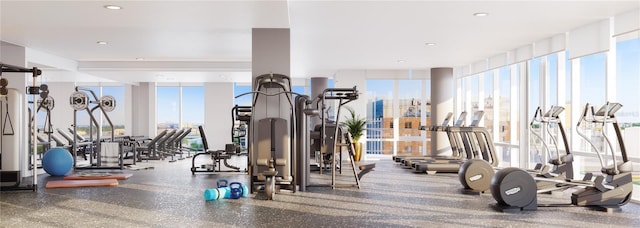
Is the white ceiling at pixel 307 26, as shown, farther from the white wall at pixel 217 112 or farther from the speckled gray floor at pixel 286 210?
the white wall at pixel 217 112

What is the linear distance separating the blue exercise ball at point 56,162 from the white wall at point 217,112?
9.21m

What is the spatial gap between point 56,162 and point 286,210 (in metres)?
5.29

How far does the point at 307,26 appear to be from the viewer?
7.63m

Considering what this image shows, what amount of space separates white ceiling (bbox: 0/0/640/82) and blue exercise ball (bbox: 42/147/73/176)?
1884 millimetres

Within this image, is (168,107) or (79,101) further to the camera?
(168,107)

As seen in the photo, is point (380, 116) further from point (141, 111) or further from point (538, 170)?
point (141, 111)

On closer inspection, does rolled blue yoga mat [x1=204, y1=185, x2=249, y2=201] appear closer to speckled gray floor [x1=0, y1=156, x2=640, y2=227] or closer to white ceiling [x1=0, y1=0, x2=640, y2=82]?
speckled gray floor [x1=0, y1=156, x2=640, y2=227]

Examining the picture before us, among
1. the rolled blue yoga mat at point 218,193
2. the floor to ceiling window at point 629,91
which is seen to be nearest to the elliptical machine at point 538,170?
the floor to ceiling window at point 629,91

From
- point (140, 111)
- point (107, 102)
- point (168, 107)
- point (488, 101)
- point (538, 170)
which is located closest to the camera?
point (538, 170)

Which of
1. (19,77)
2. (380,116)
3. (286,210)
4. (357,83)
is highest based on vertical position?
(357,83)

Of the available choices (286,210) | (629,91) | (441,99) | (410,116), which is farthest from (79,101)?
(629,91)

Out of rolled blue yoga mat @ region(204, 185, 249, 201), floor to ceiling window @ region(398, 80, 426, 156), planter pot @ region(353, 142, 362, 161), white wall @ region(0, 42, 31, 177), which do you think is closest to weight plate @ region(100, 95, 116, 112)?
white wall @ region(0, 42, 31, 177)

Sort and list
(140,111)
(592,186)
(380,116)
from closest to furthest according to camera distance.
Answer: (592,186) → (380,116) → (140,111)

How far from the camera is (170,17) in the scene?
269 inches
